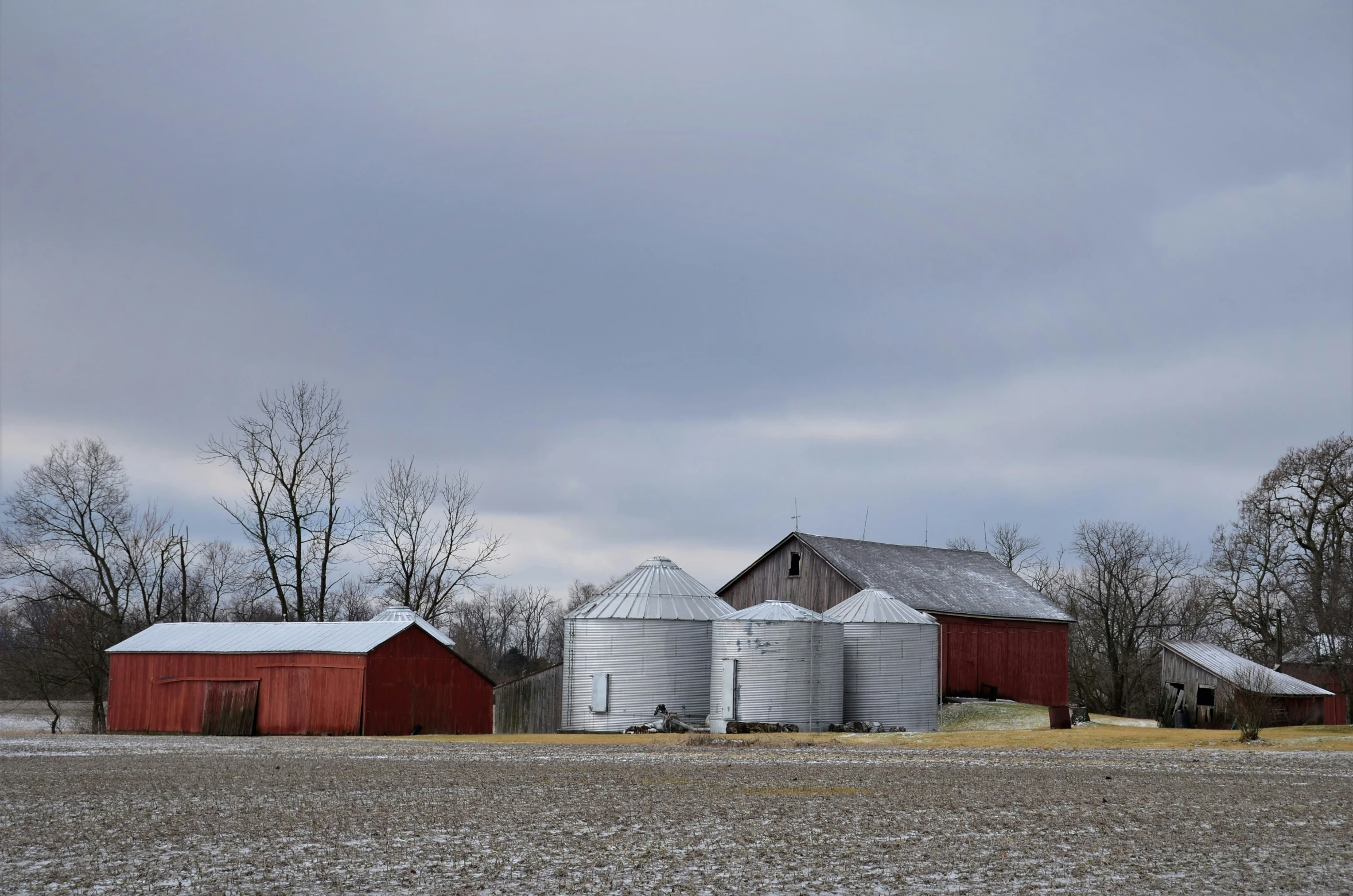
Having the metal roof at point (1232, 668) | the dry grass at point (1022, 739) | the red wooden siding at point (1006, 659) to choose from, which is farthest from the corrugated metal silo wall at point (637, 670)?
the metal roof at point (1232, 668)

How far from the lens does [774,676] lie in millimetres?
37531

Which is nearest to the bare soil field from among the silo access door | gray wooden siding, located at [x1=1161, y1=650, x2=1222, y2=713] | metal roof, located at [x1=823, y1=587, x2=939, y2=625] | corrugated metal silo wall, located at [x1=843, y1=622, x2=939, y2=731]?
the silo access door

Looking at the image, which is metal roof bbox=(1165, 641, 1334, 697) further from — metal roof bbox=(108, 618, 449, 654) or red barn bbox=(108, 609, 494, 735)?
metal roof bbox=(108, 618, 449, 654)

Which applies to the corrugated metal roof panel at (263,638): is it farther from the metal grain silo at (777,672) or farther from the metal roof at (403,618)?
the metal grain silo at (777,672)

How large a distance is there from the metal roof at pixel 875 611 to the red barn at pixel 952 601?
5010mm

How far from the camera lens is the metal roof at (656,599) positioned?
41.1m

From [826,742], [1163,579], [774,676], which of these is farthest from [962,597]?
[1163,579]

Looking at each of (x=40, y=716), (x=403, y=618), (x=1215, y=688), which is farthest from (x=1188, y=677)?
(x=40, y=716)

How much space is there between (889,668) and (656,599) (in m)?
7.94

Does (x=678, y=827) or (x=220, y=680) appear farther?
(x=220, y=680)

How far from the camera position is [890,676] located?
39938 mm

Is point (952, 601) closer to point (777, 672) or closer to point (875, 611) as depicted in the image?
point (875, 611)

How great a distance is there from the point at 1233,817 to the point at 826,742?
18313mm

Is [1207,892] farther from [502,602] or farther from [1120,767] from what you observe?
[502,602]
